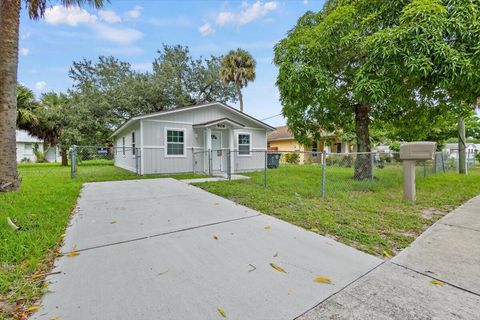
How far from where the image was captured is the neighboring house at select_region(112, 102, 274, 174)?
35.1 ft

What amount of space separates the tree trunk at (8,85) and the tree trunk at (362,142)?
408 inches

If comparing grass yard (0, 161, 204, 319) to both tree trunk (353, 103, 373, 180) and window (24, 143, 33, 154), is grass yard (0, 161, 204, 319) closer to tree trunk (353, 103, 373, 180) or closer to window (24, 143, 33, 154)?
tree trunk (353, 103, 373, 180)

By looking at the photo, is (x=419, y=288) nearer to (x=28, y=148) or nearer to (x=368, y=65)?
(x=368, y=65)

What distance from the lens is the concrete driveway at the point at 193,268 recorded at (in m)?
1.86

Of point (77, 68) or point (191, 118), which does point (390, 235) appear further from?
point (77, 68)

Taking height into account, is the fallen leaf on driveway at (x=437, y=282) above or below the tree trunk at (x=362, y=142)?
below

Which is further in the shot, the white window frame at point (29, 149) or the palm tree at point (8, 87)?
the white window frame at point (29, 149)

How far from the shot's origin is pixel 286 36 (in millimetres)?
8922

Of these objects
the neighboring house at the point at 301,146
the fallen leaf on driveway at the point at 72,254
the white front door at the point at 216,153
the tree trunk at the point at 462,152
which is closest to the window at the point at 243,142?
the white front door at the point at 216,153

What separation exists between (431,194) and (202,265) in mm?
6853

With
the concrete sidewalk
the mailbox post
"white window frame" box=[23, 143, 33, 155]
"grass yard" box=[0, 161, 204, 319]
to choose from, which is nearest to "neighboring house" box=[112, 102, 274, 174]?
"grass yard" box=[0, 161, 204, 319]

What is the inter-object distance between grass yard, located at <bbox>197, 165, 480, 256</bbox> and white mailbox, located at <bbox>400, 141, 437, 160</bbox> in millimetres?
1061

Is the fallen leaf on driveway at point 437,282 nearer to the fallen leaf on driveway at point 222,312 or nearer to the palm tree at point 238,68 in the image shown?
the fallen leaf on driveway at point 222,312

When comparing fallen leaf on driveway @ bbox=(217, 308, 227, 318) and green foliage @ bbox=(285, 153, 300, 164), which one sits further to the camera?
green foliage @ bbox=(285, 153, 300, 164)
